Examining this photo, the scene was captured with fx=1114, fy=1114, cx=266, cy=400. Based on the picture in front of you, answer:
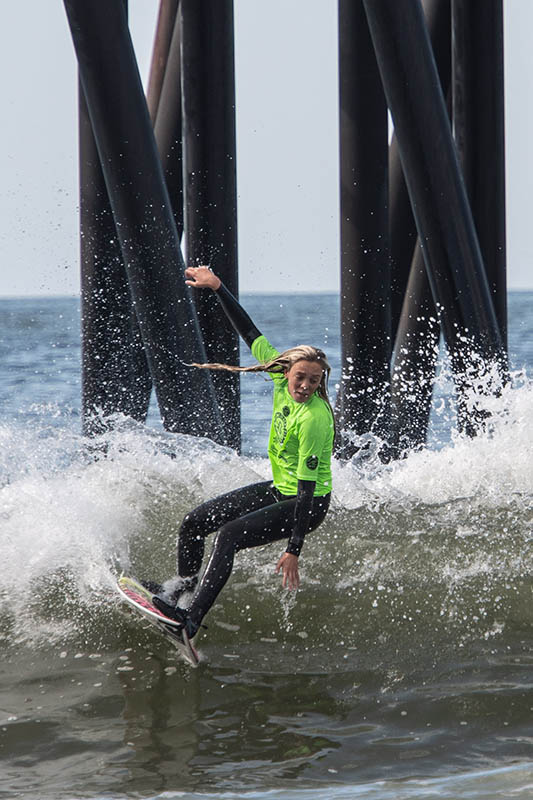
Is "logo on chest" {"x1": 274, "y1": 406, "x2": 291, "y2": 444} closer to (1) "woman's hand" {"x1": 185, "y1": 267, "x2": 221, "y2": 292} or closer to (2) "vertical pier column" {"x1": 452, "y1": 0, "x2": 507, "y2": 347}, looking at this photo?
(1) "woman's hand" {"x1": 185, "y1": 267, "x2": 221, "y2": 292}

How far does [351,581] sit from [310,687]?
→ 115 cm

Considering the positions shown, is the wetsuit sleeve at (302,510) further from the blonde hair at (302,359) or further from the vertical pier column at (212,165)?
the vertical pier column at (212,165)

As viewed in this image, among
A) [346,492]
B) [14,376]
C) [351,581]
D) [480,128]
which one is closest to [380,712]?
[351,581]

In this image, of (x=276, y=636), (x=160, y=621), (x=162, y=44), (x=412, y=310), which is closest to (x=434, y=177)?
(x=412, y=310)

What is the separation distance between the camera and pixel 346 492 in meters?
7.10

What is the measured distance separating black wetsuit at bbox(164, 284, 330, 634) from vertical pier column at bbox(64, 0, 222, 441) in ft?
6.62

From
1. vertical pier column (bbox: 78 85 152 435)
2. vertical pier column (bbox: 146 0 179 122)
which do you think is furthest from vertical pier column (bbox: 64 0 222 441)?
vertical pier column (bbox: 146 0 179 122)

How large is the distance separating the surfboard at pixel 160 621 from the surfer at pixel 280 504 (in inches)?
1.3

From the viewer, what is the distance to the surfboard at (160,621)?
4887 millimetres

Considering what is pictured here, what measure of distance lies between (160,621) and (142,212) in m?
2.87

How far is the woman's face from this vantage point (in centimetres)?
495

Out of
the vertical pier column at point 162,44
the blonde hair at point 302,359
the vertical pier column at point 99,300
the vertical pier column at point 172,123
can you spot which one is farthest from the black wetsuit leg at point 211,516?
the vertical pier column at point 162,44

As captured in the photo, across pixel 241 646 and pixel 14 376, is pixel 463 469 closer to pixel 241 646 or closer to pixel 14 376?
pixel 241 646

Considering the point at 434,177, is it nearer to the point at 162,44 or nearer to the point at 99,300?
the point at 99,300
